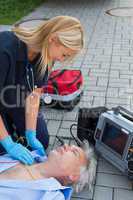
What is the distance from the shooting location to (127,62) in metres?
5.44

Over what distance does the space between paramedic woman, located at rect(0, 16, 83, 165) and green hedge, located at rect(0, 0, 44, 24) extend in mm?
4879

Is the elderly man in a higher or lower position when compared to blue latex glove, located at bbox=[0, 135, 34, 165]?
lower

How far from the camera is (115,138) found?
2.88 metres

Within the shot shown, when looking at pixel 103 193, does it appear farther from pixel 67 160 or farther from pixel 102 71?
pixel 102 71

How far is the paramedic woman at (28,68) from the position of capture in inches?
88.0

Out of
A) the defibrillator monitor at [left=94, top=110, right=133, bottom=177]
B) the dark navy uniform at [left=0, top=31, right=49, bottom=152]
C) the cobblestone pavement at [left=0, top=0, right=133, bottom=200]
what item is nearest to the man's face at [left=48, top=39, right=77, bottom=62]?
the dark navy uniform at [left=0, top=31, right=49, bottom=152]

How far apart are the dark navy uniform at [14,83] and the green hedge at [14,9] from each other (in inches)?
188

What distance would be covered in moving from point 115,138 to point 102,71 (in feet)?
7.61

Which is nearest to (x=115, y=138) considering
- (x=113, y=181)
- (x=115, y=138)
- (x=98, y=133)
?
(x=115, y=138)

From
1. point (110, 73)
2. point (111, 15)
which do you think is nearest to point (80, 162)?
point (110, 73)

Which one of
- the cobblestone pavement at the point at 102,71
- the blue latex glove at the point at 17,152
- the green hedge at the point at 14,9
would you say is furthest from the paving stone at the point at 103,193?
the green hedge at the point at 14,9

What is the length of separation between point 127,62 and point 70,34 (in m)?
3.35

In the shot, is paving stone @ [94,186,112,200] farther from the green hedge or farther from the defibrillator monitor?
the green hedge

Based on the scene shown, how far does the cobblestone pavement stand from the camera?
2.87 meters
